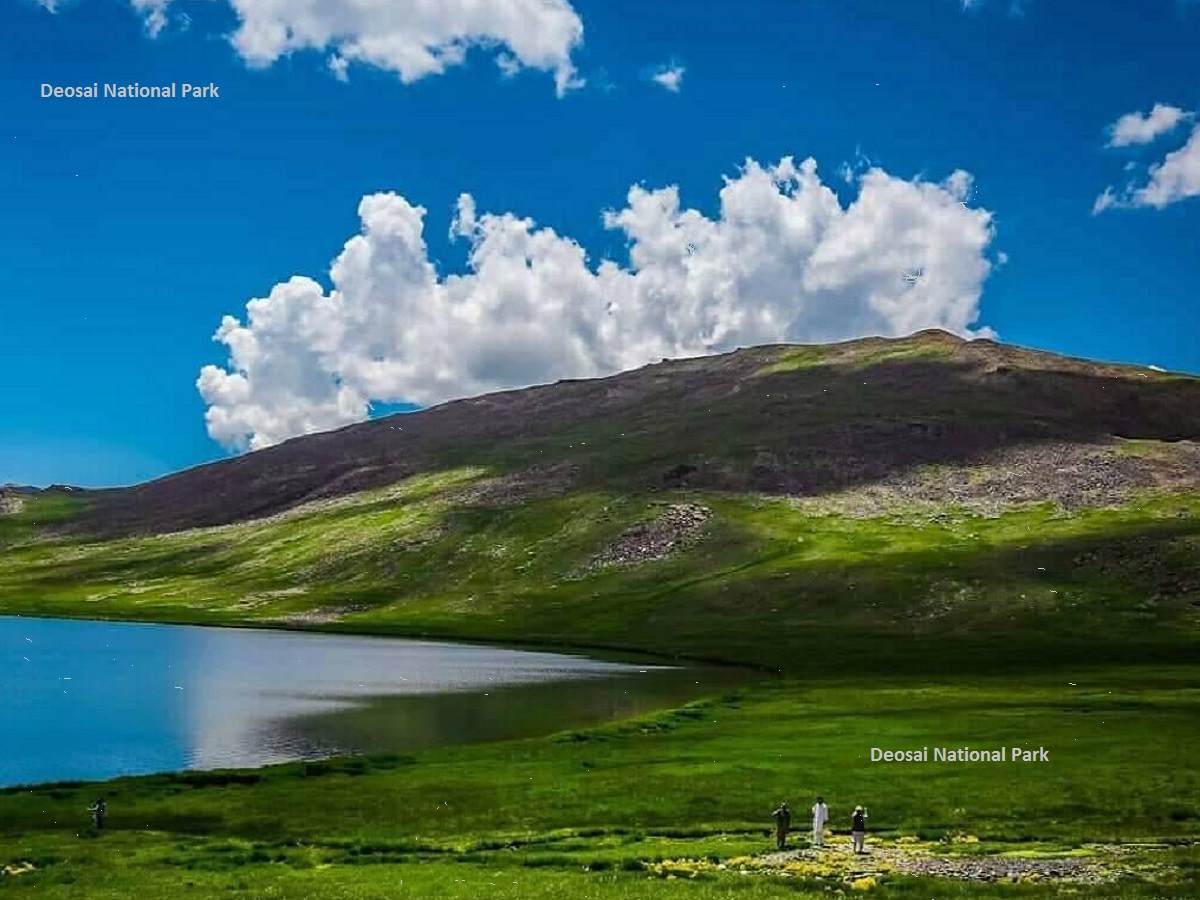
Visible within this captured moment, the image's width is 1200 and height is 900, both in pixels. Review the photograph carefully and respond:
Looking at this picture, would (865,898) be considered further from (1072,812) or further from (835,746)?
(835,746)

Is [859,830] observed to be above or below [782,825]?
above

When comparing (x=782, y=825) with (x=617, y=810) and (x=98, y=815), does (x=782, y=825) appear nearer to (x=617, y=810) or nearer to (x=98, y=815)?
(x=617, y=810)

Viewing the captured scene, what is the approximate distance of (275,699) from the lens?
4178 inches

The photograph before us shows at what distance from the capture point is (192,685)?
116188 mm

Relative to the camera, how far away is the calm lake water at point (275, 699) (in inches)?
3118

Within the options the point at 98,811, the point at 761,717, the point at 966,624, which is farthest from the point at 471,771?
the point at 966,624

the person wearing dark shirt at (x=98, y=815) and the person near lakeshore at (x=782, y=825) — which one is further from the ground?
the person near lakeshore at (x=782, y=825)

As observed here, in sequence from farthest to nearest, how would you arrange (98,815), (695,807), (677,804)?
(677,804)
(695,807)
(98,815)

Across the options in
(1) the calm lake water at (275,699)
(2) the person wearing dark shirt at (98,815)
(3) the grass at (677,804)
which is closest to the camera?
(3) the grass at (677,804)

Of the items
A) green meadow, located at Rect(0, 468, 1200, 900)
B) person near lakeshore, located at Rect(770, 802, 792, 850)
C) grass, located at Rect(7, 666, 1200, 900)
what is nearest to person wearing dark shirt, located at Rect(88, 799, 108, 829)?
grass, located at Rect(7, 666, 1200, 900)

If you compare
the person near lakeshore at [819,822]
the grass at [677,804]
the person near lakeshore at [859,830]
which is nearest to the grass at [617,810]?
the grass at [677,804]

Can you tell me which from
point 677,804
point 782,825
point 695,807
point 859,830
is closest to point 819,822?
point 782,825

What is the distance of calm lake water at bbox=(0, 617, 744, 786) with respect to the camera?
3118 inches

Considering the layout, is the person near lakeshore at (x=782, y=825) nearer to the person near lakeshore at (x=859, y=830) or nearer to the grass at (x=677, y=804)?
the grass at (x=677, y=804)
